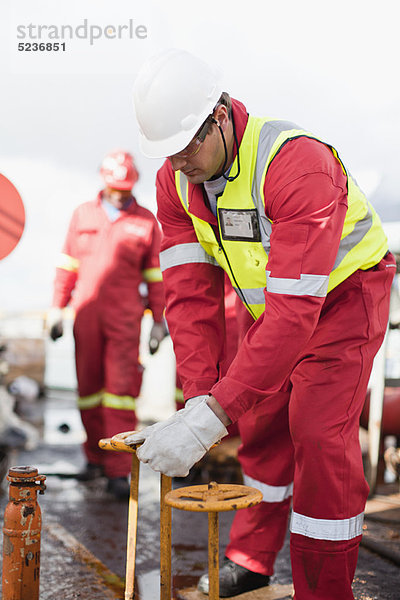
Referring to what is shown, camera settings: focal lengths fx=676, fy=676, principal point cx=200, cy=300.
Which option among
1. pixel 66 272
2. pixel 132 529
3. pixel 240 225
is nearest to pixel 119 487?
pixel 66 272

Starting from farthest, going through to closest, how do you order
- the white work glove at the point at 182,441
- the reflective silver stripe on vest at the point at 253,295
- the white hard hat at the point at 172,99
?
1. the reflective silver stripe on vest at the point at 253,295
2. the white hard hat at the point at 172,99
3. the white work glove at the point at 182,441

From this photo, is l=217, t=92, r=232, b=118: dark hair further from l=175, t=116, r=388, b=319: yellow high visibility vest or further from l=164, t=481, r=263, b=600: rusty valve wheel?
l=164, t=481, r=263, b=600: rusty valve wheel

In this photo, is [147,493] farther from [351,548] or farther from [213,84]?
[213,84]

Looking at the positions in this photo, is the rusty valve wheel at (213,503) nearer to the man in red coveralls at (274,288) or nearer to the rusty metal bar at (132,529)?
the man in red coveralls at (274,288)

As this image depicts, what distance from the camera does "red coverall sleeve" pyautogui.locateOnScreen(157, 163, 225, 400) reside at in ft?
7.40

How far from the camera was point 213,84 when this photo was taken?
6.57ft

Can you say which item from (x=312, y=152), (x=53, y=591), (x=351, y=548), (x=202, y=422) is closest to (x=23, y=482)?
(x=202, y=422)

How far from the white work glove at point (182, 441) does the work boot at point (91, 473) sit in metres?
2.63

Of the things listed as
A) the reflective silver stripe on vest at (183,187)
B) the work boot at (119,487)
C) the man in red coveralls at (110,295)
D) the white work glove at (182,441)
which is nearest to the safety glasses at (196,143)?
the reflective silver stripe on vest at (183,187)

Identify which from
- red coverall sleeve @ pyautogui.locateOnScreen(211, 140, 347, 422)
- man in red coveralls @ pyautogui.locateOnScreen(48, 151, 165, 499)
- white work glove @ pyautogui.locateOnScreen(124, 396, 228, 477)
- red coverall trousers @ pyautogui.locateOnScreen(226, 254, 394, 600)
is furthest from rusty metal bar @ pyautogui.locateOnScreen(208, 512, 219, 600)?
man in red coveralls @ pyautogui.locateOnScreen(48, 151, 165, 499)

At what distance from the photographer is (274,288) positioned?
71.8 inches

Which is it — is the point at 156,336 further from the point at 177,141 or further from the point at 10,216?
the point at 177,141

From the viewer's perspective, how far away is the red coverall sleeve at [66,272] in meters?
4.42

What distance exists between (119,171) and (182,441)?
2.78 metres
